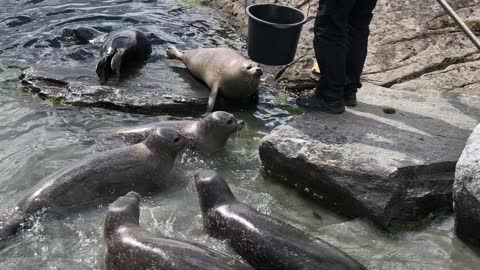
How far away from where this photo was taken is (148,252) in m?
3.53

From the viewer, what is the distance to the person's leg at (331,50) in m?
5.27

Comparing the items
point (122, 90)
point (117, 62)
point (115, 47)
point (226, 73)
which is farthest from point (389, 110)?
point (115, 47)

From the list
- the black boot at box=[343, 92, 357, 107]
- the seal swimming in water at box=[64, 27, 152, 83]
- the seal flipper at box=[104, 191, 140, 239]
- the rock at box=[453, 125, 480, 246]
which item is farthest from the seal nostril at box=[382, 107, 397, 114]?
the seal swimming in water at box=[64, 27, 152, 83]

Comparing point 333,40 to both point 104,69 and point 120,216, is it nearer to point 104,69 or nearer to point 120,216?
point 120,216

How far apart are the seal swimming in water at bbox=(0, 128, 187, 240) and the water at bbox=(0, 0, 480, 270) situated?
0.39 feet

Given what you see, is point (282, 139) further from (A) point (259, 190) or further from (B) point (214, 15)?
(B) point (214, 15)

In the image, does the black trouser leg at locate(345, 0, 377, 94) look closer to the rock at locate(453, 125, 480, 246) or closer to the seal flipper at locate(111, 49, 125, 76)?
the rock at locate(453, 125, 480, 246)

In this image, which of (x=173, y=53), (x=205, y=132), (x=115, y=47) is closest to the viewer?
(x=205, y=132)

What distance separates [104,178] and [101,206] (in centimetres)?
23

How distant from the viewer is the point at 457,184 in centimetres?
423

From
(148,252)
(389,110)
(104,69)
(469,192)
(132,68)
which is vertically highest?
(469,192)

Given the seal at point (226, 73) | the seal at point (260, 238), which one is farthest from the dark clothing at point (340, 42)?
the seal at point (260, 238)

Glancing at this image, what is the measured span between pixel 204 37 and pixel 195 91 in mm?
2173

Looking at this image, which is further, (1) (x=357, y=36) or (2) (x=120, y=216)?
(1) (x=357, y=36)
